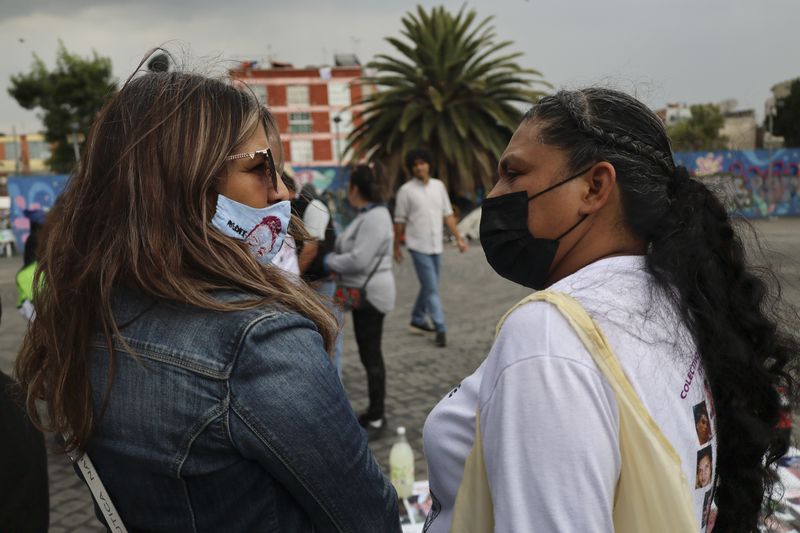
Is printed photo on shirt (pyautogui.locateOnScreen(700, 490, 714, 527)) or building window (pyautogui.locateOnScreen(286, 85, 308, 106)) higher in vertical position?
building window (pyautogui.locateOnScreen(286, 85, 308, 106))

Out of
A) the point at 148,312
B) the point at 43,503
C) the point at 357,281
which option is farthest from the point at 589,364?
the point at 357,281

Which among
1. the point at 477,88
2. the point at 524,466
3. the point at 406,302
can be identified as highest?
the point at 477,88

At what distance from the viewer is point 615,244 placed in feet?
4.34

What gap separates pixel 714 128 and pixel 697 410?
5568 cm

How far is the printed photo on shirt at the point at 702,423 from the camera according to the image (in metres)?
1.21

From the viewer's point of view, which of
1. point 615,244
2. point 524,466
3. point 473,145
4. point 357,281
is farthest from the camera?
point 473,145

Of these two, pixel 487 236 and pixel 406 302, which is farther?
pixel 406 302

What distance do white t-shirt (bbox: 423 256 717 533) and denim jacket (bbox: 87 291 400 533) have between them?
0.23m

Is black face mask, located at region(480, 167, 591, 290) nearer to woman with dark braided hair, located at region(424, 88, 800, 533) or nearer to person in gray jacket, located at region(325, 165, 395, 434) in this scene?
woman with dark braided hair, located at region(424, 88, 800, 533)

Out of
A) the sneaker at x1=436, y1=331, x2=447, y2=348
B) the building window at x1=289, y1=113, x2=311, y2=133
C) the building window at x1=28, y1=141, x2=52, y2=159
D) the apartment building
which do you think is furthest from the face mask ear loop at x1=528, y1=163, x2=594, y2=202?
the building window at x1=28, y1=141, x2=52, y2=159

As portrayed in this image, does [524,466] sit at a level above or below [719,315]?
below

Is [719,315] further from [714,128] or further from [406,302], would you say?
[714,128]

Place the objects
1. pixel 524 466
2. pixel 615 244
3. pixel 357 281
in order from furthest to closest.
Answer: pixel 357 281 → pixel 615 244 → pixel 524 466

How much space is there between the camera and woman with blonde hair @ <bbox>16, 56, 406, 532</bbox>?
118 centimetres
